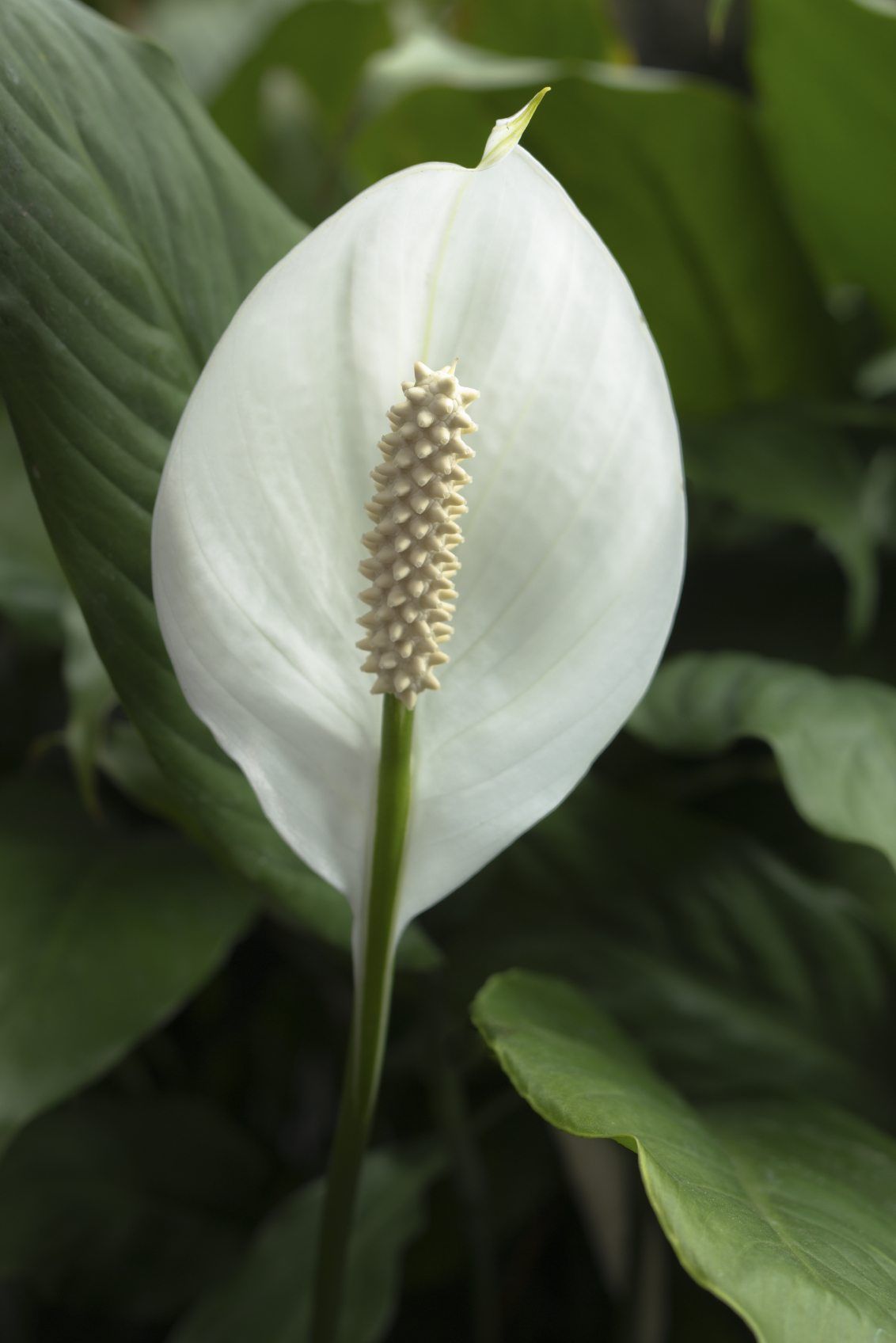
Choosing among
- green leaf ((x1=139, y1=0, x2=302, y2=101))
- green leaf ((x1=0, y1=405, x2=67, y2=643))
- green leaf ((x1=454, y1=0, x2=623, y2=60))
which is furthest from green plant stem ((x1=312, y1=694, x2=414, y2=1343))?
green leaf ((x1=139, y1=0, x2=302, y2=101))

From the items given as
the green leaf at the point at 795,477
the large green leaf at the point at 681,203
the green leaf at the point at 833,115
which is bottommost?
the green leaf at the point at 795,477

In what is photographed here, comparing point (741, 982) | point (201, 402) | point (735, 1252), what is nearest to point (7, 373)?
point (201, 402)

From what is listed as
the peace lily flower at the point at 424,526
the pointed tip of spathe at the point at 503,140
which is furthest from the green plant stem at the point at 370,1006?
the pointed tip of spathe at the point at 503,140

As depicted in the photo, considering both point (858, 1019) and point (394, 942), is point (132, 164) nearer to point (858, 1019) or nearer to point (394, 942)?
point (394, 942)

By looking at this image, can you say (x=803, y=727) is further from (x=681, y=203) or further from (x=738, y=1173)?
(x=681, y=203)

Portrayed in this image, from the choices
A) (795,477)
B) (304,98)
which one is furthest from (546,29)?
(795,477)

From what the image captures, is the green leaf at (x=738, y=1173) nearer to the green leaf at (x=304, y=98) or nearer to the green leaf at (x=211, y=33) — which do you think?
the green leaf at (x=304, y=98)
